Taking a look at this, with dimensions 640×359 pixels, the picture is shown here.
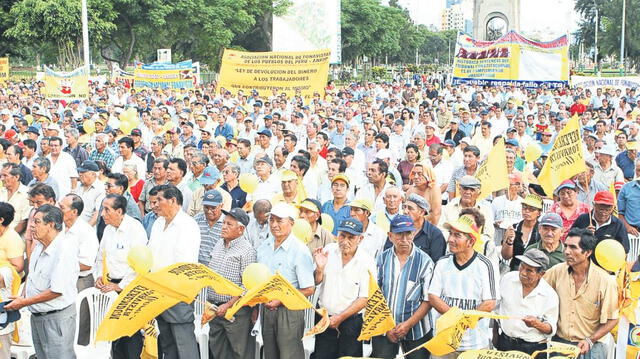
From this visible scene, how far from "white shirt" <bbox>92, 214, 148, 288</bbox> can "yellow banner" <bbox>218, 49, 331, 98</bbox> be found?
40.9ft

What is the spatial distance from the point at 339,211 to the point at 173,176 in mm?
1962

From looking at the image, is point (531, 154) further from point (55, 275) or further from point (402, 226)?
point (55, 275)

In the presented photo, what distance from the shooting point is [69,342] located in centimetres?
542

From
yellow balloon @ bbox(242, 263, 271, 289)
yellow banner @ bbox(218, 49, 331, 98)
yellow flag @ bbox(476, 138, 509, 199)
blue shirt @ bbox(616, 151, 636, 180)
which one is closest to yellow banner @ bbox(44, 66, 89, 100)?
yellow banner @ bbox(218, 49, 331, 98)

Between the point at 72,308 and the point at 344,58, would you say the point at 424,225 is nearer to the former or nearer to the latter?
the point at 72,308

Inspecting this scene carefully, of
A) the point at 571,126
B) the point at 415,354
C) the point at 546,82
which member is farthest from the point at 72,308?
the point at 546,82

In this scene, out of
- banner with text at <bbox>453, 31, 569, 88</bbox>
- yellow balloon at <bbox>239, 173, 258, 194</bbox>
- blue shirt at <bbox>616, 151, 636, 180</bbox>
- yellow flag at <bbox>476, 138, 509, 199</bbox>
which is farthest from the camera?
banner with text at <bbox>453, 31, 569, 88</bbox>

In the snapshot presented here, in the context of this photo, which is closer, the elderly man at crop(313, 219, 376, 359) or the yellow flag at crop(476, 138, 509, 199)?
the elderly man at crop(313, 219, 376, 359)

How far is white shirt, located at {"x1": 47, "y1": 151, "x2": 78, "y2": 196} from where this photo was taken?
8.77 metres

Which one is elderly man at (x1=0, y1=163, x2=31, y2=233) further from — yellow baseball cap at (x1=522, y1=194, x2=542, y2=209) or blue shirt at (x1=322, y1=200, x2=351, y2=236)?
yellow baseball cap at (x1=522, y1=194, x2=542, y2=209)

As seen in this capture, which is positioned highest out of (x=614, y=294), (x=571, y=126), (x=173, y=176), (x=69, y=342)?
(x=571, y=126)

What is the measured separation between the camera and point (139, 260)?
4.79m

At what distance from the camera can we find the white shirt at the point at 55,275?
17.2ft

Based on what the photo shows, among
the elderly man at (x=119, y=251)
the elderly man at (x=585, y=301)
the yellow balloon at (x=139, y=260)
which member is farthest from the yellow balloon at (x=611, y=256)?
the elderly man at (x=119, y=251)
